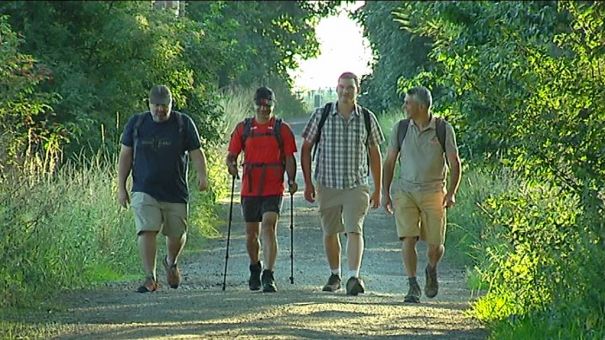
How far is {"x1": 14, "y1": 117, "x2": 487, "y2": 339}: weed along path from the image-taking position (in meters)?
11.4

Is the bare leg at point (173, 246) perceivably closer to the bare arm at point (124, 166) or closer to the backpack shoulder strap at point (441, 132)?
the bare arm at point (124, 166)

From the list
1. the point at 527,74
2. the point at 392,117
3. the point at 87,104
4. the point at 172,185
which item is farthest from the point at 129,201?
the point at 392,117

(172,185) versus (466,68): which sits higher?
(466,68)

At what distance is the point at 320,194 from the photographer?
14.6 metres

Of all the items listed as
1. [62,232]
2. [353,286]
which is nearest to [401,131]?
[353,286]

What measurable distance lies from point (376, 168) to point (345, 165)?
0.44 metres

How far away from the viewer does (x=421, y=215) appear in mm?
13859

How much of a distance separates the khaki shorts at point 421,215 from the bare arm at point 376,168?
1.81ft

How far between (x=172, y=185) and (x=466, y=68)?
336cm

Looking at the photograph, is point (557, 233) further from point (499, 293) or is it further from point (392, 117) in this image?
point (392, 117)

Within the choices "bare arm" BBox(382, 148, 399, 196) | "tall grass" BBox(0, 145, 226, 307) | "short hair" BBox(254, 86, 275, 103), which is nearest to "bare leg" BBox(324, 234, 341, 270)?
"bare arm" BBox(382, 148, 399, 196)

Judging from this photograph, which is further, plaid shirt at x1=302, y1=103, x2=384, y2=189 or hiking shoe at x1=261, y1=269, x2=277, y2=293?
hiking shoe at x1=261, y1=269, x2=277, y2=293

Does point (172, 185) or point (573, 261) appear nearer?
point (573, 261)

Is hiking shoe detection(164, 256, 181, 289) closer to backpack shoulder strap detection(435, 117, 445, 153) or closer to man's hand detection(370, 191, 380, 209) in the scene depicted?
man's hand detection(370, 191, 380, 209)
